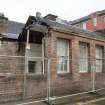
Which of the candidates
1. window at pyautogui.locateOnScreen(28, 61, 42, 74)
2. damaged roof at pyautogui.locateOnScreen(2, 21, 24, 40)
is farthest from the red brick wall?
damaged roof at pyautogui.locateOnScreen(2, 21, 24, 40)

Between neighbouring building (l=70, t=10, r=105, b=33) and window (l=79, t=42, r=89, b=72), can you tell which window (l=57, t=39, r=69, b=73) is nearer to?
window (l=79, t=42, r=89, b=72)

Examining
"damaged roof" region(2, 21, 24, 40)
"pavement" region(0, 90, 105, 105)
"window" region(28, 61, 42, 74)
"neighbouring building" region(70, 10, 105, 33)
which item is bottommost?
"pavement" region(0, 90, 105, 105)

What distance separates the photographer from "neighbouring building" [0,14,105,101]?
31.5ft

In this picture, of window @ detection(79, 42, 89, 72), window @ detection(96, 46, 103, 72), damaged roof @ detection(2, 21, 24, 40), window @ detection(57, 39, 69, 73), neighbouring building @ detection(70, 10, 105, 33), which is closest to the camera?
window @ detection(57, 39, 69, 73)

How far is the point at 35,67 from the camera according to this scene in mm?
11172

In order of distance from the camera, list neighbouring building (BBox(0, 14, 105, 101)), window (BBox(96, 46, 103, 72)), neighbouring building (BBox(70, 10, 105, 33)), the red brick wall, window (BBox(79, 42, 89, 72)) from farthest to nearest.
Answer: neighbouring building (BBox(70, 10, 105, 33)) < window (BBox(96, 46, 103, 72)) < window (BBox(79, 42, 89, 72)) < the red brick wall < neighbouring building (BBox(0, 14, 105, 101))

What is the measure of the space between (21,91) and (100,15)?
3314 centimetres

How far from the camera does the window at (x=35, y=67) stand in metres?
11.0

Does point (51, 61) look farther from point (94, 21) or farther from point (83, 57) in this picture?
point (94, 21)

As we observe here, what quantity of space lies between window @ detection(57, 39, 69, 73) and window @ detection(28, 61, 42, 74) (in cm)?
114

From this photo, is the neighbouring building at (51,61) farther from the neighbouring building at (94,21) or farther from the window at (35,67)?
the neighbouring building at (94,21)

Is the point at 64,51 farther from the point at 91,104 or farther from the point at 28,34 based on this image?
the point at 91,104

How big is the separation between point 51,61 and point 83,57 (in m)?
3.13

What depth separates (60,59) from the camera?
465 inches
